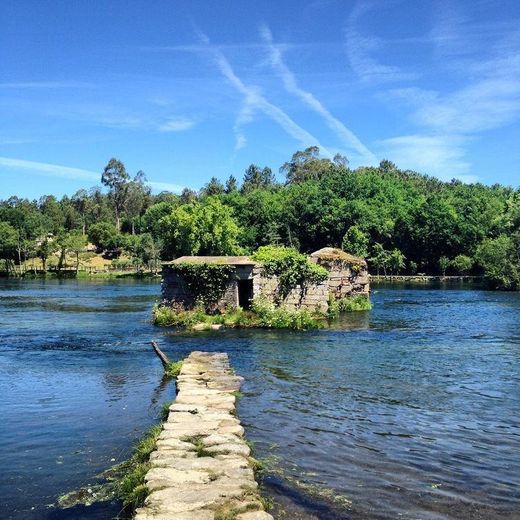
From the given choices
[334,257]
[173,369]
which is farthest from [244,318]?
[334,257]

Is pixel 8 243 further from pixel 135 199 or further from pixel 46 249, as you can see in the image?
pixel 135 199

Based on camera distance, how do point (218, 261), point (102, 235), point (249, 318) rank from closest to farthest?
point (249, 318), point (218, 261), point (102, 235)

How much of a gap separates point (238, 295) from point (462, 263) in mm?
63849

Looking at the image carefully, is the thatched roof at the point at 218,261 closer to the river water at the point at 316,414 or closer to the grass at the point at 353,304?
the river water at the point at 316,414

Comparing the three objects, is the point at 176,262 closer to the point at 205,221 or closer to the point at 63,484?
the point at 63,484

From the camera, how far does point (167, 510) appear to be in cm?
710

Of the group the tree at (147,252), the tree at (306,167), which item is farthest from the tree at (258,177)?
the tree at (147,252)

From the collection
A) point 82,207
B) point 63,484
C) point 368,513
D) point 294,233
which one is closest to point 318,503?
point 368,513

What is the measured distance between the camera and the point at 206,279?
28750 mm

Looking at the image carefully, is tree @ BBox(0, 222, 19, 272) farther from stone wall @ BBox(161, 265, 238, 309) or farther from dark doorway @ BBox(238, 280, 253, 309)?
stone wall @ BBox(161, 265, 238, 309)

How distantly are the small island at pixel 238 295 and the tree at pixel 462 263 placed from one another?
60908 mm

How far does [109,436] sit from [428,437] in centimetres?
615

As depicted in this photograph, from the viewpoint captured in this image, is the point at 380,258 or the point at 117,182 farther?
the point at 117,182

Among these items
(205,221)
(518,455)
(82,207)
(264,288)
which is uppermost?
(82,207)
